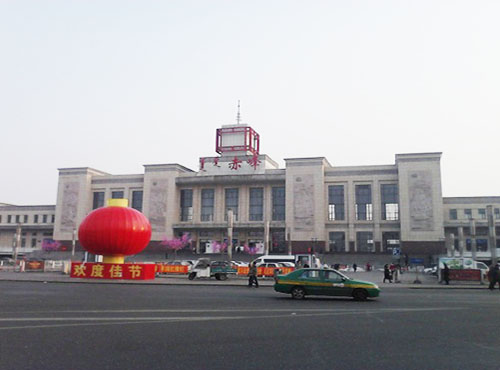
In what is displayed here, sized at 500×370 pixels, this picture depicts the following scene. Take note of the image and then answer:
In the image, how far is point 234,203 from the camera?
258 feet

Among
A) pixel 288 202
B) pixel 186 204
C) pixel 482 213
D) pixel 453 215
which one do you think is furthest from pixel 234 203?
pixel 482 213

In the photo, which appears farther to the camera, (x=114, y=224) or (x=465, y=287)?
(x=114, y=224)

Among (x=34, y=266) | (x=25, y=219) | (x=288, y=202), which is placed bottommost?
(x=34, y=266)

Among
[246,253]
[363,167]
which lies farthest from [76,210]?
[363,167]

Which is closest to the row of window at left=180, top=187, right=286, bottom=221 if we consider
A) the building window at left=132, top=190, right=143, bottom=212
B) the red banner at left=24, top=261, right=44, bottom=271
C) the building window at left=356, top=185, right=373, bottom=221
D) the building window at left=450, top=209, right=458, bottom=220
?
the building window at left=132, top=190, right=143, bottom=212

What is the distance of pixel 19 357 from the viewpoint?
289 inches

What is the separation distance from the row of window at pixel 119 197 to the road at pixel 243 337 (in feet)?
220

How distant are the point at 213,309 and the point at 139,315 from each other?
2712 millimetres

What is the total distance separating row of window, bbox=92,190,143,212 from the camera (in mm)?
81137

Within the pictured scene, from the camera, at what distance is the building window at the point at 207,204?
79.1 meters

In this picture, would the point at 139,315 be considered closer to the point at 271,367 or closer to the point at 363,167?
the point at 271,367

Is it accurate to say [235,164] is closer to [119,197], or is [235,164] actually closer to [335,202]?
[335,202]

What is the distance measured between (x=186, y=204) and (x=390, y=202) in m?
34.8

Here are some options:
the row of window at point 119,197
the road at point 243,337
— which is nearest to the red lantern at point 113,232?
the road at point 243,337
